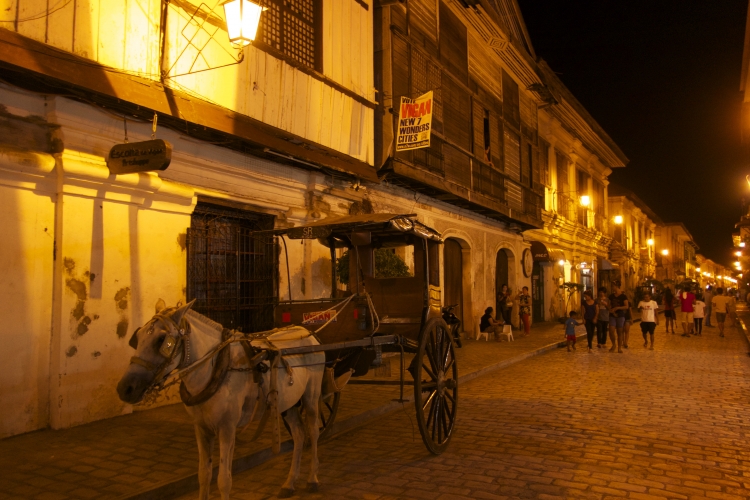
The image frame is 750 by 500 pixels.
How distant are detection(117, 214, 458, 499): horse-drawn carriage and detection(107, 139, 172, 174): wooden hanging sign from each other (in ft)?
4.89

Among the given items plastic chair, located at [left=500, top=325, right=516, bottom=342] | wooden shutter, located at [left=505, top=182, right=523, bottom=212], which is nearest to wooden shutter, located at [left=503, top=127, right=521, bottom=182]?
wooden shutter, located at [left=505, top=182, right=523, bottom=212]

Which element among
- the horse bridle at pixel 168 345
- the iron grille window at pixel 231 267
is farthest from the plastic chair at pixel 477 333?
the horse bridle at pixel 168 345

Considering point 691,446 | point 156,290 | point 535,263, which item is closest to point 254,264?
point 156,290

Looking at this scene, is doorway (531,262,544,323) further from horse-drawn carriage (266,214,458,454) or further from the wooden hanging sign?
the wooden hanging sign

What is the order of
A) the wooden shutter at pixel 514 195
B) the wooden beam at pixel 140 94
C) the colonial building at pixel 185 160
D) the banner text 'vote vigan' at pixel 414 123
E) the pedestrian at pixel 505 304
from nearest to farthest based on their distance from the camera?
the wooden beam at pixel 140 94, the colonial building at pixel 185 160, the banner text 'vote vigan' at pixel 414 123, the pedestrian at pixel 505 304, the wooden shutter at pixel 514 195

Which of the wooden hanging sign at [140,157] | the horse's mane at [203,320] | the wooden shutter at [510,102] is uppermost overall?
the wooden shutter at [510,102]

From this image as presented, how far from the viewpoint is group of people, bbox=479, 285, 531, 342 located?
1666 cm

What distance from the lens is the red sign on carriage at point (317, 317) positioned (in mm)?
5719

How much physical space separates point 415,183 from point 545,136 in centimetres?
1230

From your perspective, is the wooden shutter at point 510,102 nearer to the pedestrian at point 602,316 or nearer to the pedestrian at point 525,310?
the pedestrian at point 525,310

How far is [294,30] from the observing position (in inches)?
384

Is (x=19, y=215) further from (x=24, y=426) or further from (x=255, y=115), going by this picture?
(x=255, y=115)

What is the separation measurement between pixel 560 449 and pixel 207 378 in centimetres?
387

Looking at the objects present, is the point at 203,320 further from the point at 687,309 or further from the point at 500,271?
the point at 687,309
